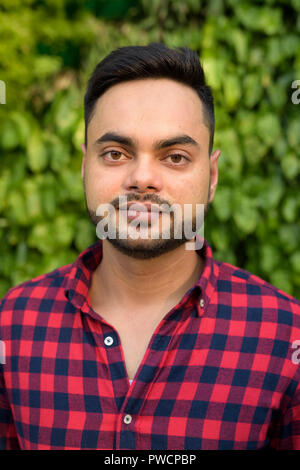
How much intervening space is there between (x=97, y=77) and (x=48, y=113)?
1040mm

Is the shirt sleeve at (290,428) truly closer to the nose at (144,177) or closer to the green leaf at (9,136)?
the nose at (144,177)

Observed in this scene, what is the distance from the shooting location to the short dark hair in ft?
4.63

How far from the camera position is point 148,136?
1.33 m

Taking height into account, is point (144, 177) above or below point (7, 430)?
above

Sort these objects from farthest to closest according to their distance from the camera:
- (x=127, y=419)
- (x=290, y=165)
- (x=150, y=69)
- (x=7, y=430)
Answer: (x=290, y=165) < (x=7, y=430) < (x=150, y=69) < (x=127, y=419)

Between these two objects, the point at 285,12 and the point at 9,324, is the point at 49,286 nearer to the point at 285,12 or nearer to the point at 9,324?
the point at 9,324

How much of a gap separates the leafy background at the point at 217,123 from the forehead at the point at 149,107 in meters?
0.87

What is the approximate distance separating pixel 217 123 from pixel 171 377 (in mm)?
1302

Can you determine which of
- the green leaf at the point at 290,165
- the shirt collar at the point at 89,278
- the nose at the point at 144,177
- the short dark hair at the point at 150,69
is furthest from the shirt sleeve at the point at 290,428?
the green leaf at the point at 290,165

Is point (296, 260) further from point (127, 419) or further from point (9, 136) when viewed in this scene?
point (9, 136)

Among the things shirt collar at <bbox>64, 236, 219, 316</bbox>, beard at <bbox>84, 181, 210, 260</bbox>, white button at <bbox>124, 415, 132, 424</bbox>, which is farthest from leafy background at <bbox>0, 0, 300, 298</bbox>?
white button at <bbox>124, 415, 132, 424</bbox>

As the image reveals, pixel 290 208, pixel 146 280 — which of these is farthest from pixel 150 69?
pixel 290 208

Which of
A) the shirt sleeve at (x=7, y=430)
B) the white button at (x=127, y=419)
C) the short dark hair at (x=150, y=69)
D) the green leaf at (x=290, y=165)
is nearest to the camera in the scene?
the white button at (x=127, y=419)

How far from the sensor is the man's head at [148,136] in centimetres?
134
